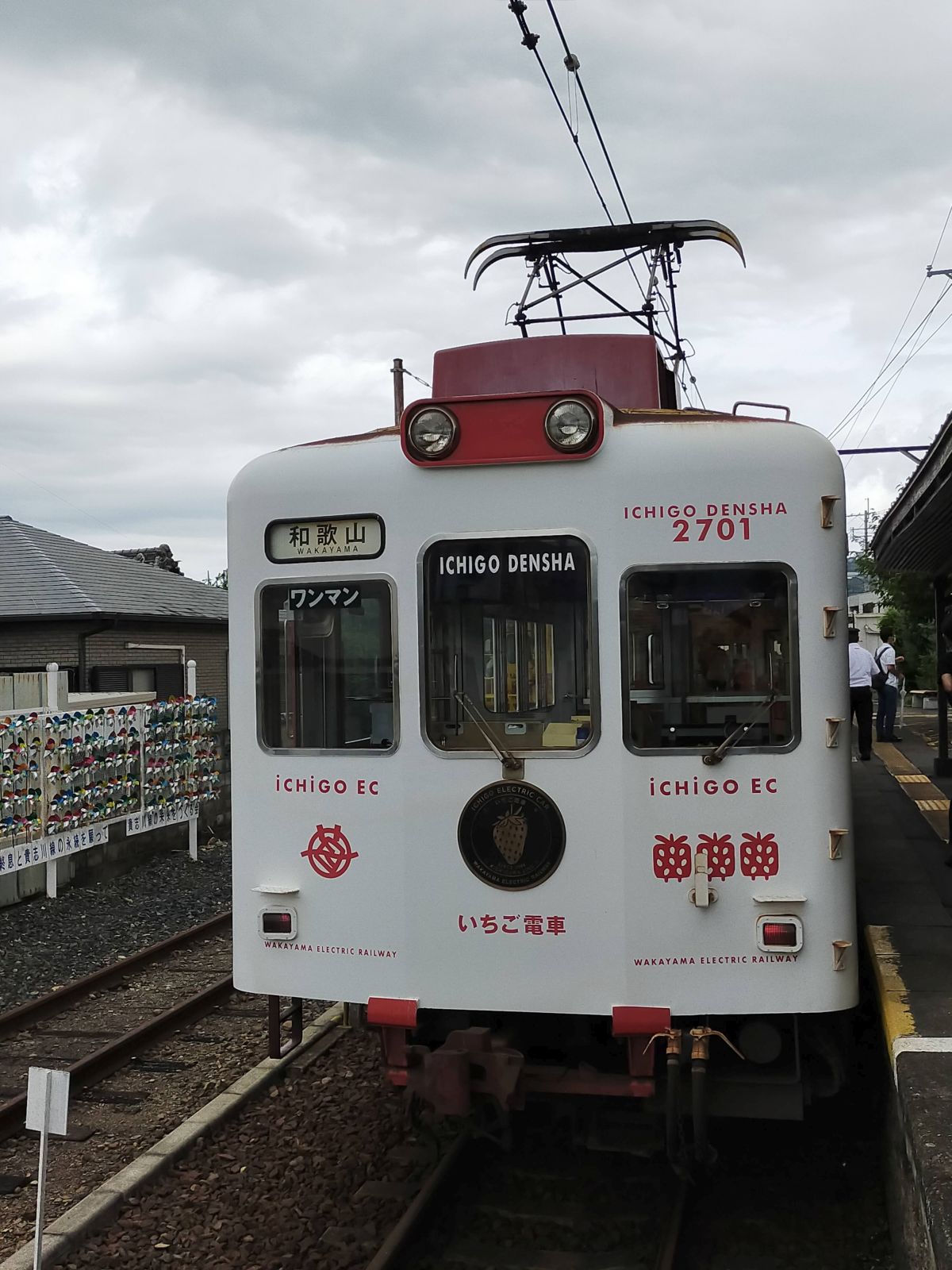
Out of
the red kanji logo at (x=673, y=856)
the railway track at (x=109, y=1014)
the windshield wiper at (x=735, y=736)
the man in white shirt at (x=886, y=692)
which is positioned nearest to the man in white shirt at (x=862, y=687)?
the man in white shirt at (x=886, y=692)

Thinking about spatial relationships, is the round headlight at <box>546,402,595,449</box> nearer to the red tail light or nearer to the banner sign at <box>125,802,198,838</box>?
the red tail light

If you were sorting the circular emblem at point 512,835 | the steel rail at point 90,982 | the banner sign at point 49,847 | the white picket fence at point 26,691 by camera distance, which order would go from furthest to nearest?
the white picket fence at point 26,691, the banner sign at point 49,847, the steel rail at point 90,982, the circular emblem at point 512,835

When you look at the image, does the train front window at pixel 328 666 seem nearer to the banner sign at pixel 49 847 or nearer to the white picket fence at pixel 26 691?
the banner sign at pixel 49 847

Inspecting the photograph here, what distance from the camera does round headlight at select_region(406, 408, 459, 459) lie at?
14.3ft

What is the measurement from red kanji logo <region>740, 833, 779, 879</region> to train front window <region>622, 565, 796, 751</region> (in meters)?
0.32

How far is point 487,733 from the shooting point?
4320mm

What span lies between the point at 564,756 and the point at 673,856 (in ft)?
1.68

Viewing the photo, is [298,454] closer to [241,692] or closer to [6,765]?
[241,692]

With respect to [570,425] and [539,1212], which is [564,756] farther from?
[539,1212]

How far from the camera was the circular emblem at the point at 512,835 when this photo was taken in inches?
167

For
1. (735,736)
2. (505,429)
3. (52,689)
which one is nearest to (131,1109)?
(735,736)

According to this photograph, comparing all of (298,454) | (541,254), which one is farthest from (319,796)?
(541,254)

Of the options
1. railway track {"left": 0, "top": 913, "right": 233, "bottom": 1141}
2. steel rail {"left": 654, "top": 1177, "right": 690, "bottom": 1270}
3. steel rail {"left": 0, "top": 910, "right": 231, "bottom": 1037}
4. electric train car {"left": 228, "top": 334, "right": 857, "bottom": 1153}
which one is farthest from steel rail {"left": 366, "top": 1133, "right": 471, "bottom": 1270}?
steel rail {"left": 0, "top": 910, "right": 231, "bottom": 1037}

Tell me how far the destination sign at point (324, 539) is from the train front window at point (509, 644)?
0.81 feet
